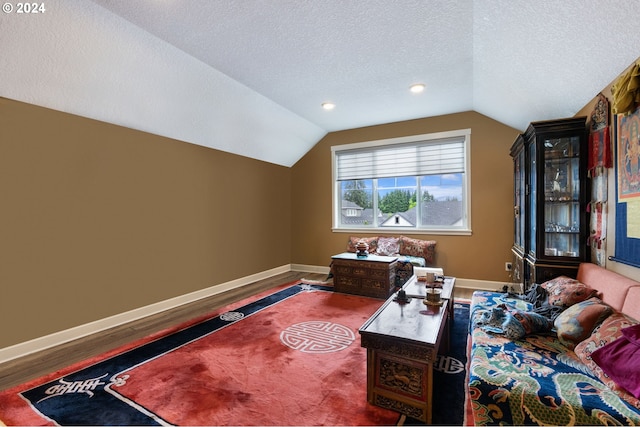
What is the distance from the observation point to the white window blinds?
4.80m

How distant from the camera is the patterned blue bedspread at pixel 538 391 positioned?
1245mm

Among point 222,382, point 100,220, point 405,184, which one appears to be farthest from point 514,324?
point 100,220

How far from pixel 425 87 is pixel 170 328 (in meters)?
4.04

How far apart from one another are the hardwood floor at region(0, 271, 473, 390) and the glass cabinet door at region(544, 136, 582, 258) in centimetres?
162

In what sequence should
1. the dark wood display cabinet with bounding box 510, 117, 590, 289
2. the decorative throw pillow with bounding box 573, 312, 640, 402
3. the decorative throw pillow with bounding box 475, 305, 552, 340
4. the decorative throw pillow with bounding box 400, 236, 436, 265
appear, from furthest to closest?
the decorative throw pillow with bounding box 400, 236, 436, 265
the dark wood display cabinet with bounding box 510, 117, 590, 289
the decorative throw pillow with bounding box 475, 305, 552, 340
the decorative throw pillow with bounding box 573, 312, 640, 402

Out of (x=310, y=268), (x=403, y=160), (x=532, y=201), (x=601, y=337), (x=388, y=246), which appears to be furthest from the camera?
(x=310, y=268)

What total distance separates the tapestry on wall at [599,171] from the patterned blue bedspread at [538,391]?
1.25 metres

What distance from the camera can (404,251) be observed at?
4.88 m

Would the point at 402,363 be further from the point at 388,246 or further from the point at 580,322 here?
the point at 388,246

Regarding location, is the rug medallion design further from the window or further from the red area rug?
the window

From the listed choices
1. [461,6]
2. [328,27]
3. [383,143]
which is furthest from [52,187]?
[383,143]

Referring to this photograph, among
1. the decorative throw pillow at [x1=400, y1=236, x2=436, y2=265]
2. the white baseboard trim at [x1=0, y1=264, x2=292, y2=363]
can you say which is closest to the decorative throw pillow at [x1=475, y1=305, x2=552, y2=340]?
the decorative throw pillow at [x1=400, y1=236, x2=436, y2=265]

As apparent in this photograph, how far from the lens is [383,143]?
17.3 feet

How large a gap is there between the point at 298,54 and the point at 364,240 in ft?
10.8
